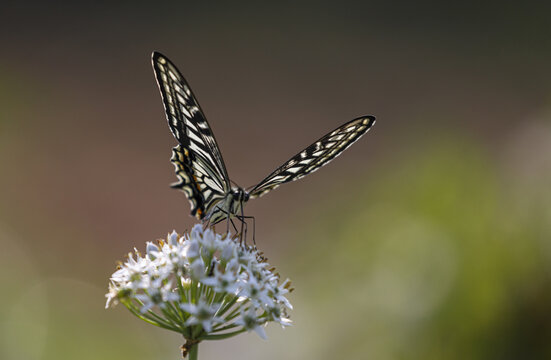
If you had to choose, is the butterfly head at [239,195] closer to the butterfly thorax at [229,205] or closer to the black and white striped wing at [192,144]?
the butterfly thorax at [229,205]

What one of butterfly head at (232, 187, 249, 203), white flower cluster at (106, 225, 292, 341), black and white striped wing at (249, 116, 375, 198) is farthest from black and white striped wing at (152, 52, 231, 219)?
white flower cluster at (106, 225, 292, 341)

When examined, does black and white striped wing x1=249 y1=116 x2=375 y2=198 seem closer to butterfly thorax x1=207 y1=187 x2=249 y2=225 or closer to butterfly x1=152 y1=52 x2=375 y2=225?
butterfly x1=152 y1=52 x2=375 y2=225

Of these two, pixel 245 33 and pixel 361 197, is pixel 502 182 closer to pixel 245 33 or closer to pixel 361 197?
pixel 361 197

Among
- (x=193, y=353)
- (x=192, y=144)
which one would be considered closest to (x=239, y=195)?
(x=192, y=144)

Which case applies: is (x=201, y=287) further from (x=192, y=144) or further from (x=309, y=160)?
(x=309, y=160)

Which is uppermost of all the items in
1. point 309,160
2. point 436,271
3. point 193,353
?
point 309,160

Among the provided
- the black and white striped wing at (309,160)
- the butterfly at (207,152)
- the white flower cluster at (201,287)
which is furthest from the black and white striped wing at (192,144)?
the white flower cluster at (201,287)
